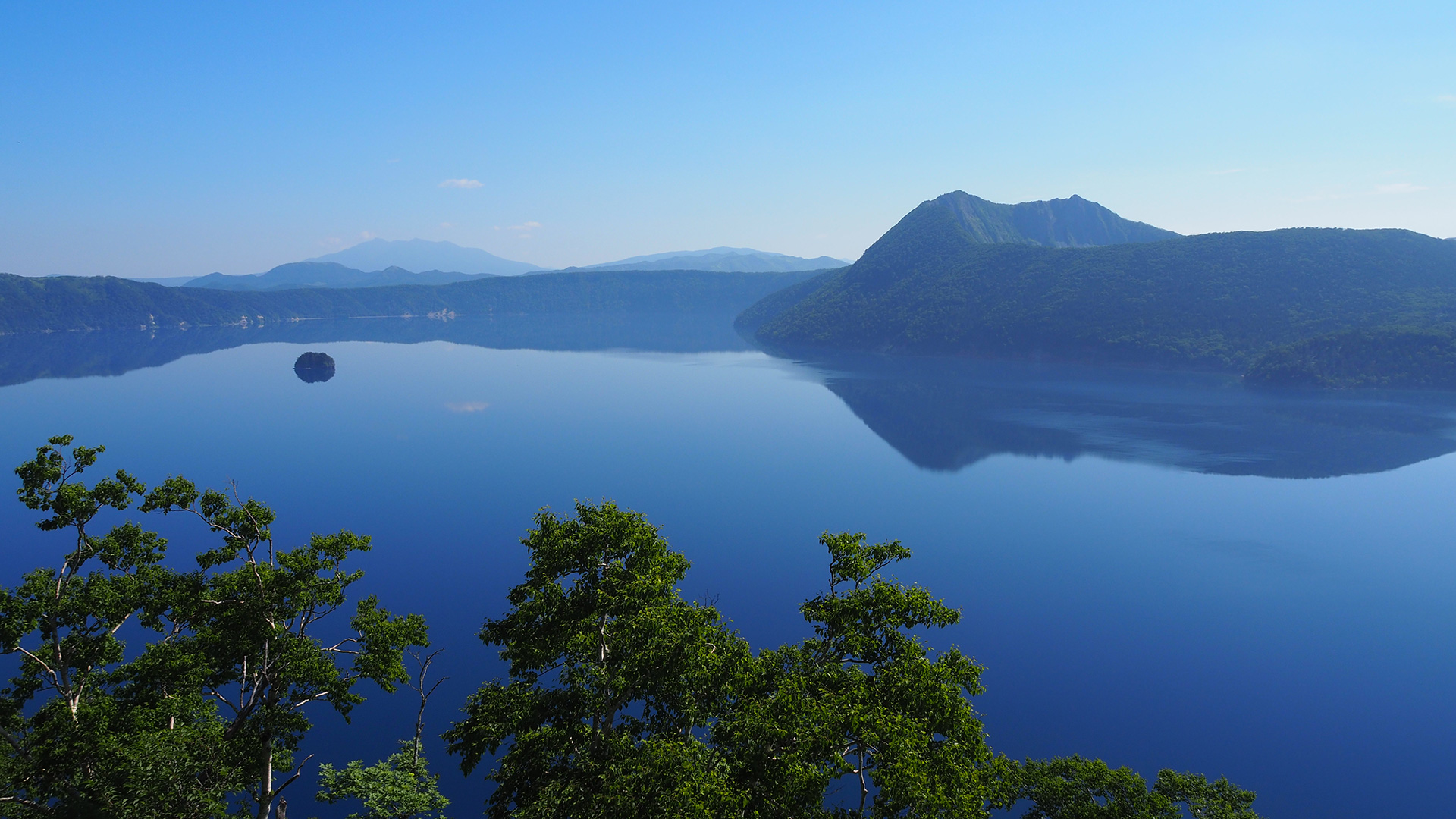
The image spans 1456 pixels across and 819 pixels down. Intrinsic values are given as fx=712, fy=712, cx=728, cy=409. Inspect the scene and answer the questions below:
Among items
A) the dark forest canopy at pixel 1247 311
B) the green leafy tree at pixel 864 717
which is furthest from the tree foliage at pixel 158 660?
the dark forest canopy at pixel 1247 311

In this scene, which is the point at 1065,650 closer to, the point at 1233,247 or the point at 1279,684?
the point at 1279,684

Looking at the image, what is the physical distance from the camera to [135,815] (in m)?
12.9

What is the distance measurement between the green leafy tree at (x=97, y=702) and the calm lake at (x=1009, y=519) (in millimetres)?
11504

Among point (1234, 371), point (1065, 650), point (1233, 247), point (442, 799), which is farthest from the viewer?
point (1233, 247)

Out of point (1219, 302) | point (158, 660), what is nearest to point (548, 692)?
point (158, 660)

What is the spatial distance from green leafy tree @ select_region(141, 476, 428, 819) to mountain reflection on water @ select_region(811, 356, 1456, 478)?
220 ft

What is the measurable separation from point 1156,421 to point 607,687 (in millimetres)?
105462

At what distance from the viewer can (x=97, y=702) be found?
14.8m

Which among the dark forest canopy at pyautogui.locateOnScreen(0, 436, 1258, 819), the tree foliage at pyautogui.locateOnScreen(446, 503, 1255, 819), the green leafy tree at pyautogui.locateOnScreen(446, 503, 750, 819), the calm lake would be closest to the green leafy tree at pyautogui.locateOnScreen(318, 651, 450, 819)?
the dark forest canopy at pyautogui.locateOnScreen(0, 436, 1258, 819)

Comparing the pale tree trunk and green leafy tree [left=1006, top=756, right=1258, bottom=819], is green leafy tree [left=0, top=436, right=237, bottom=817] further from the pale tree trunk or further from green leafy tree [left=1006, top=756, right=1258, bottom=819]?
green leafy tree [left=1006, top=756, right=1258, bottom=819]

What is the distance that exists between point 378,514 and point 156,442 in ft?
151

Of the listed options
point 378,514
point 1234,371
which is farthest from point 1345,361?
point 378,514

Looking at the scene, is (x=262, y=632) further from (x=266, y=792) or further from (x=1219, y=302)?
(x=1219, y=302)

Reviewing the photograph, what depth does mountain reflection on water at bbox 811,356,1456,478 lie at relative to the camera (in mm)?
80250
